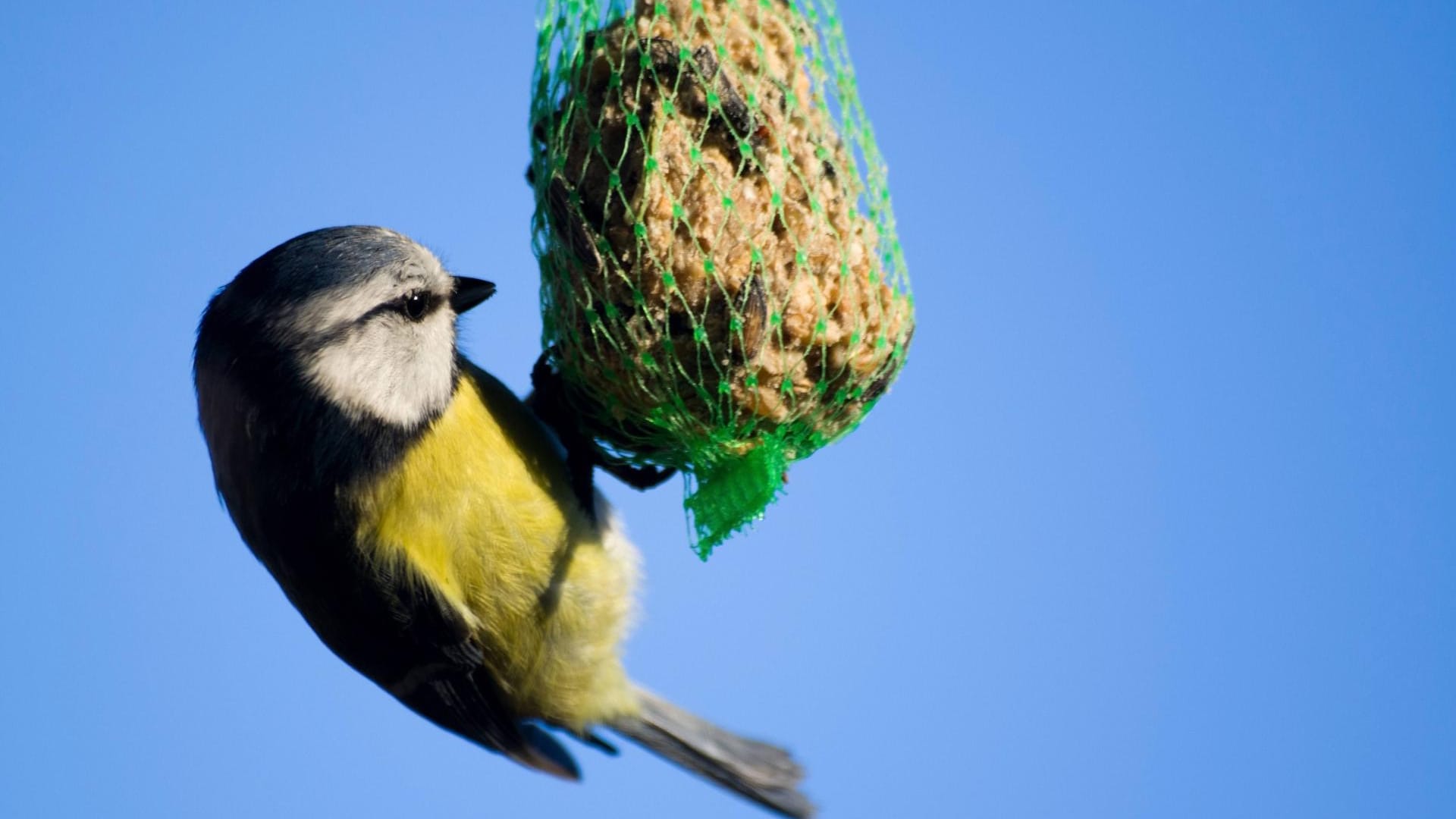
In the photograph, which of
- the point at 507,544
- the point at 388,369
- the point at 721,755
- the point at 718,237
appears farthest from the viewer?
the point at 721,755

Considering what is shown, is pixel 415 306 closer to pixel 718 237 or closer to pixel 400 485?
pixel 400 485

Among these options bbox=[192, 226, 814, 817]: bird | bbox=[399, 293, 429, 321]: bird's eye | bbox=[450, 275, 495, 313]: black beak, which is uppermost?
bbox=[450, 275, 495, 313]: black beak

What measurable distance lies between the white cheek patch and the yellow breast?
0.05 meters

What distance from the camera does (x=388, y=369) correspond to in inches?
89.3

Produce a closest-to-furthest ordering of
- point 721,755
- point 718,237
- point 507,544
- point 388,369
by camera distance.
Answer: point 718,237 → point 388,369 → point 507,544 → point 721,755

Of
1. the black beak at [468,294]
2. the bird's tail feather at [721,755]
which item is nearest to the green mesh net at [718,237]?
the black beak at [468,294]

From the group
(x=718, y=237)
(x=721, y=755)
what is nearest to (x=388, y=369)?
(x=718, y=237)

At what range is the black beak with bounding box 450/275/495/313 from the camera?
7.74 feet

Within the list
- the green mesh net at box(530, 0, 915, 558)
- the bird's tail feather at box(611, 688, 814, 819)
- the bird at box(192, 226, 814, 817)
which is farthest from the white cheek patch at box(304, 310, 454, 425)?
the bird's tail feather at box(611, 688, 814, 819)

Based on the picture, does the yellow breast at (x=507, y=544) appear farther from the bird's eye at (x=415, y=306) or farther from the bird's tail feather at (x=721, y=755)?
the bird's tail feather at (x=721, y=755)

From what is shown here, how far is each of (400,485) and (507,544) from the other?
0.24m

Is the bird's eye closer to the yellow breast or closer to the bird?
the bird

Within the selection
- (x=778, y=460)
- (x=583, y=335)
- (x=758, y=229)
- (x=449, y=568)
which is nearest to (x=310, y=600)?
(x=449, y=568)

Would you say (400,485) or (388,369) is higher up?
(388,369)
